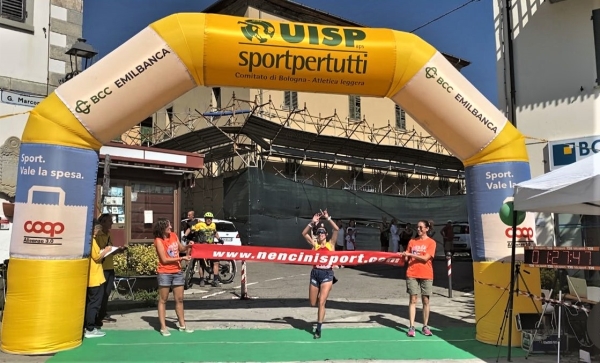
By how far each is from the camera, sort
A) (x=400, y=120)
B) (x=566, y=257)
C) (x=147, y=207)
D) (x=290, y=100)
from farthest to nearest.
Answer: (x=400, y=120) < (x=290, y=100) < (x=147, y=207) < (x=566, y=257)

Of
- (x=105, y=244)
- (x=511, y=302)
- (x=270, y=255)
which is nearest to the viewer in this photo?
(x=511, y=302)

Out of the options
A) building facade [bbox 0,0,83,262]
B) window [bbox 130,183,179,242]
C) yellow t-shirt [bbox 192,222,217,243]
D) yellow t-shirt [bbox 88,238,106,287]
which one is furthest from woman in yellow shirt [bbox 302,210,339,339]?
window [bbox 130,183,179,242]

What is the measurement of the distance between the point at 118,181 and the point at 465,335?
1002 centimetres

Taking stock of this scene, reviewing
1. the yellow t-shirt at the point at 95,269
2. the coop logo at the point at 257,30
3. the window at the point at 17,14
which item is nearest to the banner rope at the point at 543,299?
the coop logo at the point at 257,30

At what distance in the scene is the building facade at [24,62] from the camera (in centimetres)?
1028

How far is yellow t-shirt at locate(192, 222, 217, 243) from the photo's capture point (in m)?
12.0

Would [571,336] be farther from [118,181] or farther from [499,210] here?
[118,181]

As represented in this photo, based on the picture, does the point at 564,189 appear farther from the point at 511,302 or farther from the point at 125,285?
the point at 125,285

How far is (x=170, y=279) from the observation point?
7.46m

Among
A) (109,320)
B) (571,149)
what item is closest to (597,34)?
(571,149)

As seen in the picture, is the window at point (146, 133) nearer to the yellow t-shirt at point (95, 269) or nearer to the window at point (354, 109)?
the window at point (354, 109)

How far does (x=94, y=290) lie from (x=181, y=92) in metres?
3.11

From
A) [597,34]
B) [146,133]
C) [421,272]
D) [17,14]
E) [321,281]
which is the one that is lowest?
[321,281]

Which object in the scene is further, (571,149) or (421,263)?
(571,149)
